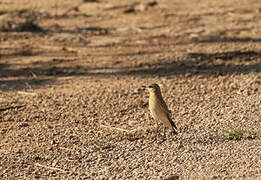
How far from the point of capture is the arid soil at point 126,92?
243 inches

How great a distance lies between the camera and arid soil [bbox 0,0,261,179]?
618cm

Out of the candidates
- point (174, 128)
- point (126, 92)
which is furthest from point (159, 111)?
point (126, 92)

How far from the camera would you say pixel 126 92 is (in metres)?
9.15

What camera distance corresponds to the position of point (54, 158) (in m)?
6.38

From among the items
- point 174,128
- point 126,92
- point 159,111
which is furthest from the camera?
point 126,92

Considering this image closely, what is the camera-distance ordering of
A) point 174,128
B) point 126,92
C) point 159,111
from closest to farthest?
point 159,111
point 174,128
point 126,92

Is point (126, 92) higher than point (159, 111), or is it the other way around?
point (159, 111)

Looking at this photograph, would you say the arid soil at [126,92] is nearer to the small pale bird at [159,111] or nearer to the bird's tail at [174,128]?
the bird's tail at [174,128]

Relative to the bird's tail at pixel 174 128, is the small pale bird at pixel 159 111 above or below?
above

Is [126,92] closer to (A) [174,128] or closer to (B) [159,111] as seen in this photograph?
(A) [174,128]

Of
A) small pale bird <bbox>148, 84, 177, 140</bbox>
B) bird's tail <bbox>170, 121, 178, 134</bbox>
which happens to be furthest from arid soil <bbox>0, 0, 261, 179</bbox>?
small pale bird <bbox>148, 84, 177, 140</bbox>

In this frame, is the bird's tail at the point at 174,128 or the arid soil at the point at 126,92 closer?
the arid soil at the point at 126,92

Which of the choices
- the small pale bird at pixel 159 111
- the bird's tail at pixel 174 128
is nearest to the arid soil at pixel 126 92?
the bird's tail at pixel 174 128

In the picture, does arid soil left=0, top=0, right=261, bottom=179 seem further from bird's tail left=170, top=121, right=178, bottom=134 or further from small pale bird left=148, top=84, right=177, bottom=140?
small pale bird left=148, top=84, right=177, bottom=140
